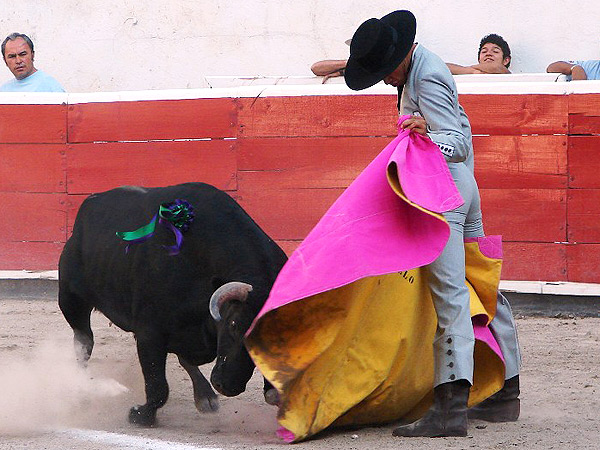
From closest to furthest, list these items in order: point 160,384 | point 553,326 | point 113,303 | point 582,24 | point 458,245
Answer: point 458,245
point 160,384
point 113,303
point 553,326
point 582,24

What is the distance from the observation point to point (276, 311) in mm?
3209

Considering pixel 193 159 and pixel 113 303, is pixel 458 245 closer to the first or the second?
pixel 113 303

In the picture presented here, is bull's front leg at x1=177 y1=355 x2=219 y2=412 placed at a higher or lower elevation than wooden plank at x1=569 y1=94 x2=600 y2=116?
lower

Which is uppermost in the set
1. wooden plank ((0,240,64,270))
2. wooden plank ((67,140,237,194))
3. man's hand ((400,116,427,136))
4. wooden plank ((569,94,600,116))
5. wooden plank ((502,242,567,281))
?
man's hand ((400,116,427,136))

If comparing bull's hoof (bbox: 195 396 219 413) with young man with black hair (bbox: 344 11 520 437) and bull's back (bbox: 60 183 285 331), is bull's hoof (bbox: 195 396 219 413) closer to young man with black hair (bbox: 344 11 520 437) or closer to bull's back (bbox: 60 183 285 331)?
bull's back (bbox: 60 183 285 331)

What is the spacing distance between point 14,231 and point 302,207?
68.5 inches

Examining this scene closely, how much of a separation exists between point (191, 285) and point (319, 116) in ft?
8.56

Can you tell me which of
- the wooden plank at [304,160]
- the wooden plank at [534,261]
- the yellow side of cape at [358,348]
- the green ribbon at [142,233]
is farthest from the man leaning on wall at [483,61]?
the yellow side of cape at [358,348]

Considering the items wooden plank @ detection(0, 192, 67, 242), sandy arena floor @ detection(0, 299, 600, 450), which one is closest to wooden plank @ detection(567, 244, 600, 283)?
sandy arena floor @ detection(0, 299, 600, 450)

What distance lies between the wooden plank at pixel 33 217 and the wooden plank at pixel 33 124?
326 millimetres

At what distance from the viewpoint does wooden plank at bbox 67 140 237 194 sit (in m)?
6.23

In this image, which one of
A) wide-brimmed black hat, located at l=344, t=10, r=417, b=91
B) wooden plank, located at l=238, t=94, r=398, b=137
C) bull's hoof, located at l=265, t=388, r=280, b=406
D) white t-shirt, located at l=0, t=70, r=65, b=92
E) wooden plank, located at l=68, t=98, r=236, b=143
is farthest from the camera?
white t-shirt, located at l=0, t=70, r=65, b=92

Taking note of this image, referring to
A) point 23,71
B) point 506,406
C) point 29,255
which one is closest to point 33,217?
point 29,255

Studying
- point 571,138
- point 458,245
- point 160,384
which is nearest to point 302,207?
point 571,138
